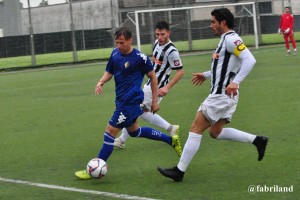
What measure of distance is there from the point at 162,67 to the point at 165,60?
0.13 m

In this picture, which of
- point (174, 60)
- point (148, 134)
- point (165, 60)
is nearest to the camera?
point (148, 134)

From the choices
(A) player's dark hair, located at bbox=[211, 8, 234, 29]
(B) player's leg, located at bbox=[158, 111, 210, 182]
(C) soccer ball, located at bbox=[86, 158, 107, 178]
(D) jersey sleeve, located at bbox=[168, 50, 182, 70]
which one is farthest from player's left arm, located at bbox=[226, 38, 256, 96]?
(D) jersey sleeve, located at bbox=[168, 50, 182, 70]

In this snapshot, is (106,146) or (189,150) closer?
(189,150)

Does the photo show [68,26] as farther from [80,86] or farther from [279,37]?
[80,86]

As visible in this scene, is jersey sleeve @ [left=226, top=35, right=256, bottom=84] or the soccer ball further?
the soccer ball

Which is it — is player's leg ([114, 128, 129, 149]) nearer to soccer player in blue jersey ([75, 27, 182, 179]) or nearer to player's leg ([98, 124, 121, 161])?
soccer player in blue jersey ([75, 27, 182, 179])

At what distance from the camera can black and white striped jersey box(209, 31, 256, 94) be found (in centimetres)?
729

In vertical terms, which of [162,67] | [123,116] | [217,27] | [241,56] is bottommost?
[123,116]

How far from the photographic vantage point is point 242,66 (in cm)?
720

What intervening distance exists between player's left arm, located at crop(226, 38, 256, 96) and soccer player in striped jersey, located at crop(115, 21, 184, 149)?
2474 millimetres

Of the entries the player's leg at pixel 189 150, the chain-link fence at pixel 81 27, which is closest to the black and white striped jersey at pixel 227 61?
the player's leg at pixel 189 150

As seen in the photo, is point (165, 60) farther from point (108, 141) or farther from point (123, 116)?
point (108, 141)

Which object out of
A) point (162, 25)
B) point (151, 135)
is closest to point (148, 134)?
point (151, 135)

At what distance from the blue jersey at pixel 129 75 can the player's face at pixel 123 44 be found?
9 cm
